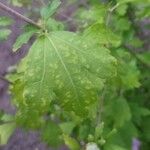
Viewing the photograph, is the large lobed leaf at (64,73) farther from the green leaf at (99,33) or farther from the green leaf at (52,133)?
the green leaf at (52,133)

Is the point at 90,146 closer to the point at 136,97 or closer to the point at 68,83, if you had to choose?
the point at 68,83

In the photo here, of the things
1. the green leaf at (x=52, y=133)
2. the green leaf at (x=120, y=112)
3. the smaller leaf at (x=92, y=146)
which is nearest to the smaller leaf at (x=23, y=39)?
the smaller leaf at (x=92, y=146)

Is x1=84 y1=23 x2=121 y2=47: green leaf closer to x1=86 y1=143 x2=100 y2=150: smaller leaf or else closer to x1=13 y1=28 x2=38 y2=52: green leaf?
x1=13 y1=28 x2=38 y2=52: green leaf

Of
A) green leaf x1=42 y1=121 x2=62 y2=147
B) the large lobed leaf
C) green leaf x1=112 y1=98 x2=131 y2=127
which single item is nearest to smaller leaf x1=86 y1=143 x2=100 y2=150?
the large lobed leaf

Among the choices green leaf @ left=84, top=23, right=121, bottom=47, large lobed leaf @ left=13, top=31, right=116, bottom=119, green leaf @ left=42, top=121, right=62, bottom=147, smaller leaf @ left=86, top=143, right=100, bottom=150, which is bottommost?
green leaf @ left=42, top=121, right=62, bottom=147

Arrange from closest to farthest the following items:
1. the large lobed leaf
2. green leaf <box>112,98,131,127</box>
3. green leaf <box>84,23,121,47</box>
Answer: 1. the large lobed leaf
2. green leaf <box>84,23,121,47</box>
3. green leaf <box>112,98,131,127</box>

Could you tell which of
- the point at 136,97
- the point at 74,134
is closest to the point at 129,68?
the point at 74,134

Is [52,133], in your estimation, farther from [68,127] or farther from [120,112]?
[120,112]

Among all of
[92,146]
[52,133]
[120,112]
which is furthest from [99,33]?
[120,112]
